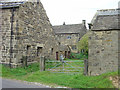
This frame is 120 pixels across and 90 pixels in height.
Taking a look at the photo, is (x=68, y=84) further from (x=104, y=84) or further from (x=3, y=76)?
(x=3, y=76)

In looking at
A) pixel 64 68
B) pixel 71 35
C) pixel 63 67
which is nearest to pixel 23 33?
pixel 63 67

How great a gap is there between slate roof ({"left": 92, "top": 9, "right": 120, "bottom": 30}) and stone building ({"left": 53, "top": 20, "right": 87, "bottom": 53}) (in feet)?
80.9

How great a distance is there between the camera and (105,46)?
9.84 m

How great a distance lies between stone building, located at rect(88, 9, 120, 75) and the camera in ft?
31.6

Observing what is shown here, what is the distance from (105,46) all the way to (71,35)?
87.4 feet

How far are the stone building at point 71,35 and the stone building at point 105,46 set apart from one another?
25.1 meters

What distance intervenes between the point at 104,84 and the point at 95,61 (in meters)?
2.35

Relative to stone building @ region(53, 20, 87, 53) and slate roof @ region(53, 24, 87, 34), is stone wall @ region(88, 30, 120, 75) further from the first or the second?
slate roof @ region(53, 24, 87, 34)

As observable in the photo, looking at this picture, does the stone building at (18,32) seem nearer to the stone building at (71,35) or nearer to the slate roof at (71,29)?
the stone building at (71,35)

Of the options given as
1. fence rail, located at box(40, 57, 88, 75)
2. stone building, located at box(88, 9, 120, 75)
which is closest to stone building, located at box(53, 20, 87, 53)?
fence rail, located at box(40, 57, 88, 75)

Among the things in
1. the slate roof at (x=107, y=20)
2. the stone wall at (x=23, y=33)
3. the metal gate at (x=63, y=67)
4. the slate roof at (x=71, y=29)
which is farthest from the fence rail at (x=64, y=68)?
the slate roof at (x=71, y=29)

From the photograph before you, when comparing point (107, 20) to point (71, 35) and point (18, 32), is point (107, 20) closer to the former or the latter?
point (18, 32)

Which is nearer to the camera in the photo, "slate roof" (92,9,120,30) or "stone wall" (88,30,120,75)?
"stone wall" (88,30,120,75)

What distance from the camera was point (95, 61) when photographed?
A: 395 inches
